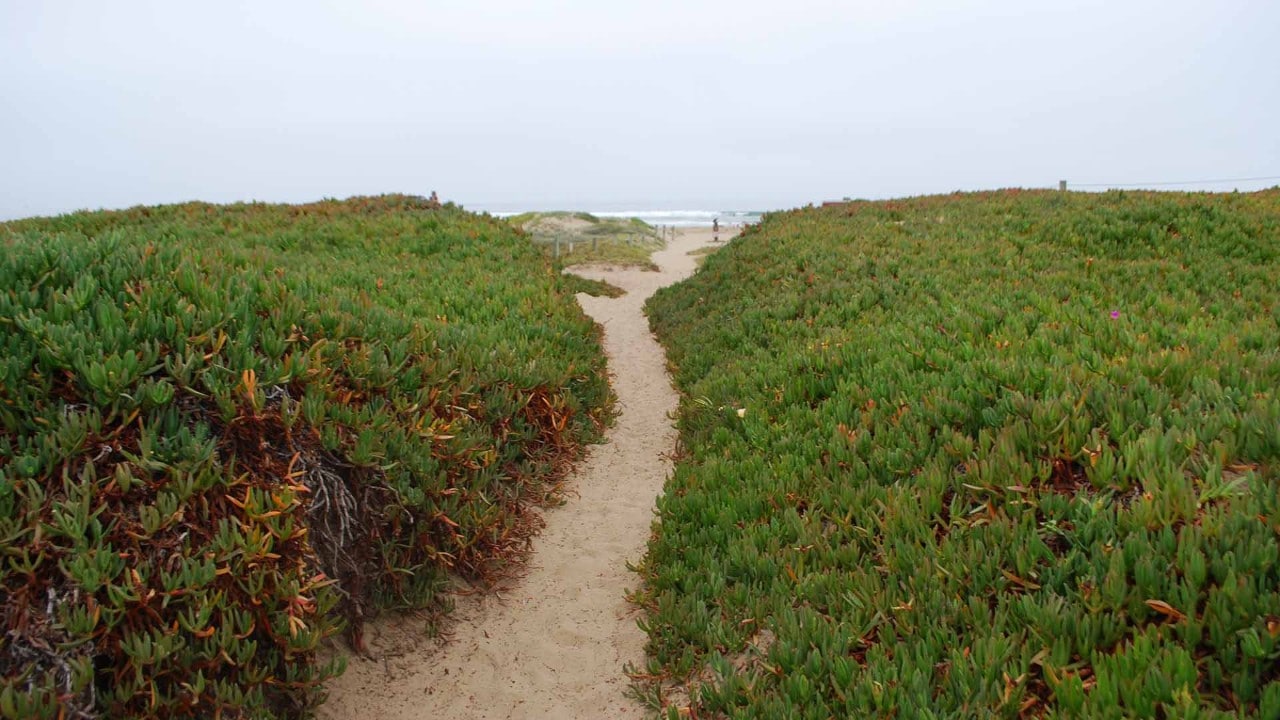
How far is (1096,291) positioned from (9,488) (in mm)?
11516

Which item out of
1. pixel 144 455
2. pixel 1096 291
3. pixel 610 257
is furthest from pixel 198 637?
pixel 610 257

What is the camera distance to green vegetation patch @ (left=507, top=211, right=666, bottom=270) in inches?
1166

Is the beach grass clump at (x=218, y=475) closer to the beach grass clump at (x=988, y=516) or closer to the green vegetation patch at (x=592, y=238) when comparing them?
the beach grass clump at (x=988, y=516)

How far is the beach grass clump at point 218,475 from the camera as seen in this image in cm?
335

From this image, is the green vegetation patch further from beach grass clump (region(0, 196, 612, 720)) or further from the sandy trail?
beach grass clump (region(0, 196, 612, 720))

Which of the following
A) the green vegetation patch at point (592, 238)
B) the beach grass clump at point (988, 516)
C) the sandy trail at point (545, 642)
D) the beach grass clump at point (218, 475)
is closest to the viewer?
the beach grass clump at point (988, 516)

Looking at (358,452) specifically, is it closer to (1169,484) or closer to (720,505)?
(720,505)

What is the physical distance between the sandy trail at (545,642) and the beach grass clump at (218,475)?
0.99 feet

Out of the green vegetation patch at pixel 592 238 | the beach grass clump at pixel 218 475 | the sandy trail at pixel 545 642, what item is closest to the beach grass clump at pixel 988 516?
the sandy trail at pixel 545 642

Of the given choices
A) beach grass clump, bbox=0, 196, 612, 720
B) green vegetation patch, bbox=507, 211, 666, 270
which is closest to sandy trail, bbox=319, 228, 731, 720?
beach grass clump, bbox=0, 196, 612, 720

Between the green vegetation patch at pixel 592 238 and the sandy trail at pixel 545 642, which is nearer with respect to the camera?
the sandy trail at pixel 545 642

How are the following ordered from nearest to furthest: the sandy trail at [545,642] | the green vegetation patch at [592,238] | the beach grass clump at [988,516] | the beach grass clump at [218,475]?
1. the beach grass clump at [988,516]
2. the beach grass clump at [218,475]
3. the sandy trail at [545,642]
4. the green vegetation patch at [592,238]

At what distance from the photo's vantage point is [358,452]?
4.91 m

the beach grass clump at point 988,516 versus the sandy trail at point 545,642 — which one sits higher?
the beach grass clump at point 988,516
